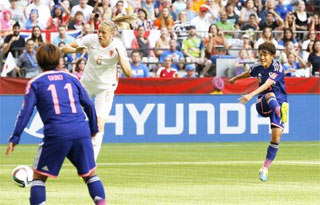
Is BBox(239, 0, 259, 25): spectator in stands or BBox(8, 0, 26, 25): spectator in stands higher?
BBox(8, 0, 26, 25): spectator in stands

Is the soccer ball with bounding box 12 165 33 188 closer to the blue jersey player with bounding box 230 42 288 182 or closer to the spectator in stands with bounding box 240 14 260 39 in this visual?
the blue jersey player with bounding box 230 42 288 182

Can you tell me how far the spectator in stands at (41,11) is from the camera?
27.1m

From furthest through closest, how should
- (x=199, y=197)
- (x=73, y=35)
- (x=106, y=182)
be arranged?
(x=73, y=35) < (x=106, y=182) < (x=199, y=197)

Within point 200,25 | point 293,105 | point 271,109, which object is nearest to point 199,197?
point 271,109

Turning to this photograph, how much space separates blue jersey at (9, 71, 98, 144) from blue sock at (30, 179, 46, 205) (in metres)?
0.46

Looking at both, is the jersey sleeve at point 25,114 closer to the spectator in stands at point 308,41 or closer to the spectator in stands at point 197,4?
the spectator in stands at point 308,41

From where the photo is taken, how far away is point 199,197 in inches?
494

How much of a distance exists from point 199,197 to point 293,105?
13.8 meters

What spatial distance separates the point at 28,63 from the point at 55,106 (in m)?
15.7

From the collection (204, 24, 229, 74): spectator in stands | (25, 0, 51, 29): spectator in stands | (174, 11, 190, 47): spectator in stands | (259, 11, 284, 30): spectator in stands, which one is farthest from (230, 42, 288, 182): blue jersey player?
(259, 11, 284, 30): spectator in stands

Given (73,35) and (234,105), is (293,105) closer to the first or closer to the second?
(234,105)

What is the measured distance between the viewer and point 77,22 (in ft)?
88.2

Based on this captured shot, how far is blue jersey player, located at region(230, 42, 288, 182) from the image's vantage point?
15.8 m

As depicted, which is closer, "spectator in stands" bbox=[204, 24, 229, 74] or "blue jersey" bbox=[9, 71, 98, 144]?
"blue jersey" bbox=[9, 71, 98, 144]
